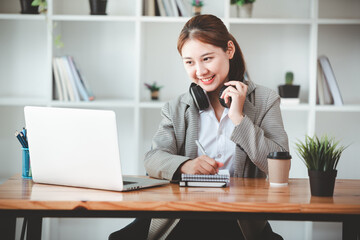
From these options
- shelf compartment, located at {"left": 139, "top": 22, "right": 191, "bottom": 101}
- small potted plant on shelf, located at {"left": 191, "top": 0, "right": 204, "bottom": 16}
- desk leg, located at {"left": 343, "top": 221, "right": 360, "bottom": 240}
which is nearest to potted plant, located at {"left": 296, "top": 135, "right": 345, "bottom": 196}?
desk leg, located at {"left": 343, "top": 221, "right": 360, "bottom": 240}

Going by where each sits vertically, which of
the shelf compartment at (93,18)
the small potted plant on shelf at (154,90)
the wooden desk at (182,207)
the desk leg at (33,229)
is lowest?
the desk leg at (33,229)

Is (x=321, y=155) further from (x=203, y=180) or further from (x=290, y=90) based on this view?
(x=290, y=90)

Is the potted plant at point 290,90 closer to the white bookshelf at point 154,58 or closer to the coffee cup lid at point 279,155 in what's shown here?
the white bookshelf at point 154,58

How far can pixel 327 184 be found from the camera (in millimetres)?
1445

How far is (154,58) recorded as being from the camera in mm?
3395

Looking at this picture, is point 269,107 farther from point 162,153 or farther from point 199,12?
point 199,12

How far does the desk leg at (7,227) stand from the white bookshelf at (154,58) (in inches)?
73.3

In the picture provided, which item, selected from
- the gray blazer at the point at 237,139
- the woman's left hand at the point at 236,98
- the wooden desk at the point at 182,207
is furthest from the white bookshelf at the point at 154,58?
the wooden desk at the point at 182,207

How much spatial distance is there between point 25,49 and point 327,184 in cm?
254

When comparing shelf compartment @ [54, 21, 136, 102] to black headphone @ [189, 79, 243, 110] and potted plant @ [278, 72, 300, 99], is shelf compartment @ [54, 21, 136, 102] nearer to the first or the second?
potted plant @ [278, 72, 300, 99]

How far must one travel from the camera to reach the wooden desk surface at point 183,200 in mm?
1295

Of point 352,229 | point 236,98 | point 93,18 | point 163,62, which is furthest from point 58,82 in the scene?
point 352,229

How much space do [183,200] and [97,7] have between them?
6.83 ft

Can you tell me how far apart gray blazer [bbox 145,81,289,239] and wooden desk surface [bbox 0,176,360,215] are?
8.3 inches
